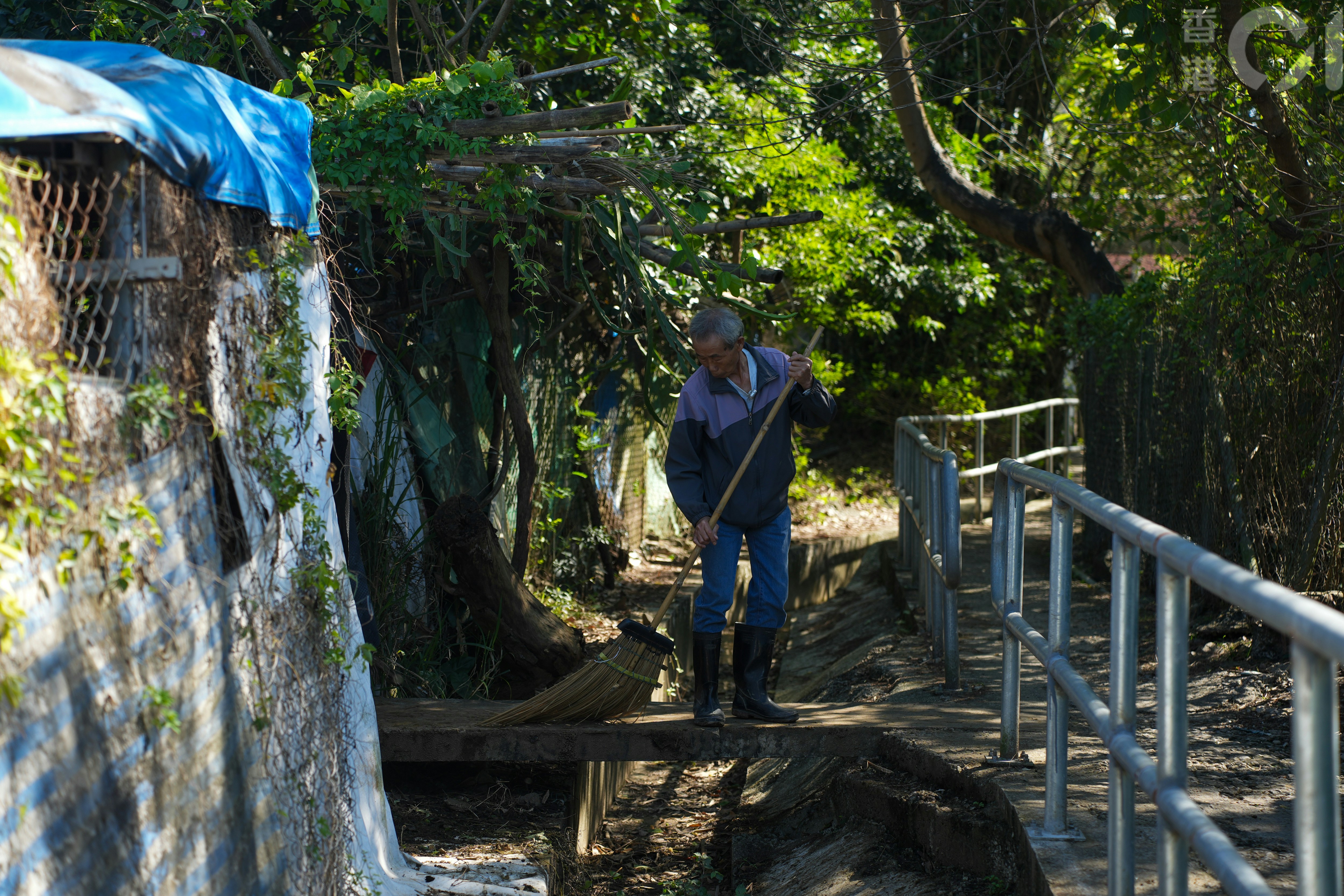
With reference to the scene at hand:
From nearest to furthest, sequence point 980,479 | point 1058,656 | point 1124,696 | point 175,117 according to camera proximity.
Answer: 1. point 1124,696
2. point 175,117
3. point 1058,656
4. point 980,479

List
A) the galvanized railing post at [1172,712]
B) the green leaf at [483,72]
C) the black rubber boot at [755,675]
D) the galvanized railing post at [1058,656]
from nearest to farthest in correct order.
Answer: the galvanized railing post at [1172,712] → the galvanized railing post at [1058,656] → the green leaf at [483,72] → the black rubber boot at [755,675]

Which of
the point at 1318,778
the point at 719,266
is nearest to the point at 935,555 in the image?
the point at 719,266

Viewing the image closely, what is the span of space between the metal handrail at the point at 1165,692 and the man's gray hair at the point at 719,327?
1208mm

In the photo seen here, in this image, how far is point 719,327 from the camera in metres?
4.41

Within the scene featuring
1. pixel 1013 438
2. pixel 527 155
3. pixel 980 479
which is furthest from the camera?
pixel 1013 438

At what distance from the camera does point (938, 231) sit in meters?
14.5

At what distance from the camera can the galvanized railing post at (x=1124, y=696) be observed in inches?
97.0

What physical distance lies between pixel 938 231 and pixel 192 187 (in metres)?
12.8

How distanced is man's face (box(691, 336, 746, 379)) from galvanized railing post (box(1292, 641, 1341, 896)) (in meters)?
3.03

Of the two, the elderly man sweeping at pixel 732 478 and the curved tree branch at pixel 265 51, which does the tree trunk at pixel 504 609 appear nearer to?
the elderly man sweeping at pixel 732 478

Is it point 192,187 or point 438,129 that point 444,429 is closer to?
point 438,129

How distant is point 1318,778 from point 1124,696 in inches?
36.9

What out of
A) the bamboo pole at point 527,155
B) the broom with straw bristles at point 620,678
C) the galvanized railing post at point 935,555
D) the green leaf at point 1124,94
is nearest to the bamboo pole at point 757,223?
the broom with straw bristles at point 620,678

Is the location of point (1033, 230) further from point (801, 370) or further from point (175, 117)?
point (175, 117)
